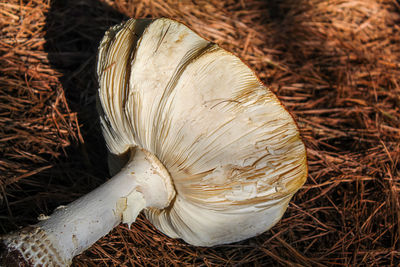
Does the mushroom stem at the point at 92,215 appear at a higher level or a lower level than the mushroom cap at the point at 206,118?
lower

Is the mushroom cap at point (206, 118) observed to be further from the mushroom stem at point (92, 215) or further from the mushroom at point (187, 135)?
the mushroom stem at point (92, 215)

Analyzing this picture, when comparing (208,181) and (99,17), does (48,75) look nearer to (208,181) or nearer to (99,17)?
(99,17)

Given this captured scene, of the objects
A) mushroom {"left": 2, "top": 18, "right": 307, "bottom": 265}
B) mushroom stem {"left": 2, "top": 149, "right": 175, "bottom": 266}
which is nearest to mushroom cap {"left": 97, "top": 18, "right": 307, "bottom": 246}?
mushroom {"left": 2, "top": 18, "right": 307, "bottom": 265}

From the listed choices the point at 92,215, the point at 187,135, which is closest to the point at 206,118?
the point at 187,135

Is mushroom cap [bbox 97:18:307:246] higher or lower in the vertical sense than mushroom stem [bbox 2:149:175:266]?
higher

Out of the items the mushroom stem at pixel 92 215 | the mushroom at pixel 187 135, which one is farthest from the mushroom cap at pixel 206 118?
the mushroom stem at pixel 92 215

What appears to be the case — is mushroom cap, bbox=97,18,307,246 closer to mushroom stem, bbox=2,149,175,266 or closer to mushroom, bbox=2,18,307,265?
mushroom, bbox=2,18,307,265
